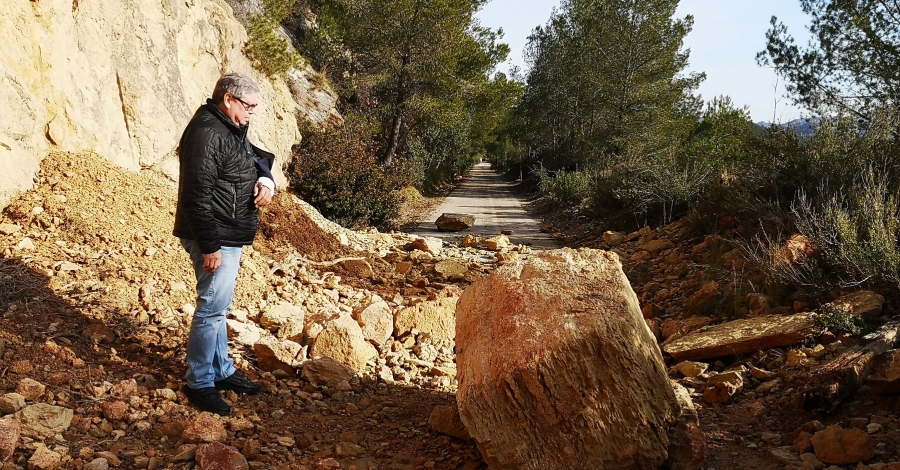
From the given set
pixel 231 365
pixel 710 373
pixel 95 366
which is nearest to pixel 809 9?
pixel 710 373

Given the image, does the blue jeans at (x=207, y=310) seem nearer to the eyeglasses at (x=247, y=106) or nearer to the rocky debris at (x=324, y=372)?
the rocky debris at (x=324, y=372)

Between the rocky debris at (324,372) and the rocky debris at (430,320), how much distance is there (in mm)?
908

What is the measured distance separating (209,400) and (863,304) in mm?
4428

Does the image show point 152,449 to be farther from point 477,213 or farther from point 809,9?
point 477,213

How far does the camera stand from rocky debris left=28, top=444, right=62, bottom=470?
2465 mm

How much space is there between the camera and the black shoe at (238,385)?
11.5 feet

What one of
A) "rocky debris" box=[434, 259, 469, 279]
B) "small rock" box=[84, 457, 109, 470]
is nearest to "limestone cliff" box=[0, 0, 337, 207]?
"small rock" box=[84, 457, 109, 470]

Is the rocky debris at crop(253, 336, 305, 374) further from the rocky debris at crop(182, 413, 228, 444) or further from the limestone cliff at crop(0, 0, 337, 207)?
the limestone cliff at crop(0, 0, 337, 207)

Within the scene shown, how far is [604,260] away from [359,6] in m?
15.6

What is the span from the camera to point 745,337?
420 centimetres

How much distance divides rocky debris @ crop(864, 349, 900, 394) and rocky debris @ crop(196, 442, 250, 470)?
3.27 meters

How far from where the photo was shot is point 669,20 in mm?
18594

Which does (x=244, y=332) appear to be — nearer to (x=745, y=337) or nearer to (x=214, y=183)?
(x=214, y=183)

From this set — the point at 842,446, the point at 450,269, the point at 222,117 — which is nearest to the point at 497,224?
the point at 450,269
